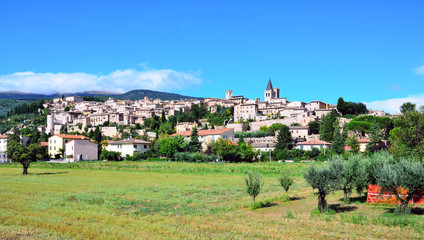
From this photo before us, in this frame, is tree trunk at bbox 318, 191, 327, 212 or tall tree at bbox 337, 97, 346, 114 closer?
tree trunk at bbox 318, 191, 327, 212

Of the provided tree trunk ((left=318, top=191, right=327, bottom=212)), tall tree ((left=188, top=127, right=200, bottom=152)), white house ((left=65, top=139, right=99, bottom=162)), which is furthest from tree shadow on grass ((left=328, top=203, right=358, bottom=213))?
white house ((left=65, top=139, right=99, bottom=162))

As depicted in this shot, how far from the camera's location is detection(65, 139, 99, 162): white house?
Answer: 84.3 metres

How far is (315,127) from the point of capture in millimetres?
108938

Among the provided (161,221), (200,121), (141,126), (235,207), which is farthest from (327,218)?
(141,126)

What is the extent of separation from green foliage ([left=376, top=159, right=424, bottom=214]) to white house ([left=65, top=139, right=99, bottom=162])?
249 feet

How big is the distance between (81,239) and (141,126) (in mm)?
135838

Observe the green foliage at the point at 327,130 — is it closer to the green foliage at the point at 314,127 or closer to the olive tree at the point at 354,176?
the green foliage at the point at 314,127

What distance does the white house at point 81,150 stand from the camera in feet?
276

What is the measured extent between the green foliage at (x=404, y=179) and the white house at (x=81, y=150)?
75849 millimetres

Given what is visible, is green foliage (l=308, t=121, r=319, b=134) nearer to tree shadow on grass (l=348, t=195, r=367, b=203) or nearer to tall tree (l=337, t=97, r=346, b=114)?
tall tree (l=337, t=97, r=346, b=114)

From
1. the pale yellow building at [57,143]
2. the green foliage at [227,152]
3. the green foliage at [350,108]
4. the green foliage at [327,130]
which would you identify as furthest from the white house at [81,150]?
the green foliage at [350,108]

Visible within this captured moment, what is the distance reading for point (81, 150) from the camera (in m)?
85.5

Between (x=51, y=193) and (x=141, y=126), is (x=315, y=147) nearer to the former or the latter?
(x=51, y=193)

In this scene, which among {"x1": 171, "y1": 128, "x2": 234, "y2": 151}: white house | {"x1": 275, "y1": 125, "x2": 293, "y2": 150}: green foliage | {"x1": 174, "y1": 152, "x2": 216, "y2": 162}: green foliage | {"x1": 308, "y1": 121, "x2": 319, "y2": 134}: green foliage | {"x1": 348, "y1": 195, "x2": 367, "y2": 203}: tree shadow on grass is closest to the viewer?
{"x1": 348, "y1": 195, "x2": 367, "y2": 203}: tree shadow on grass
